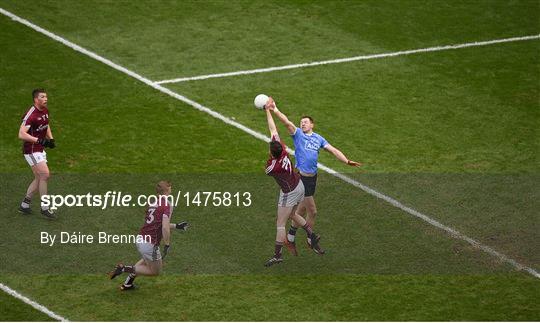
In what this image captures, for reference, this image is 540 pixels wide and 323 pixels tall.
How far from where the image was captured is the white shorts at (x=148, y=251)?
16281 mm

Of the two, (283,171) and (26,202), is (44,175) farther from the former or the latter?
(283,171)

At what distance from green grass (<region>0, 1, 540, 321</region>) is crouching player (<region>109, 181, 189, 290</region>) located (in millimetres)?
413

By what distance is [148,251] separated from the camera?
1628 cm

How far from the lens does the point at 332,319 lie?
15.9 metres

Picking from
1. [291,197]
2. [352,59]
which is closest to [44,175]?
[291,197]

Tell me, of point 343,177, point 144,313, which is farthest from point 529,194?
point 144,313

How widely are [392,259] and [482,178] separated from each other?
11.7 ft

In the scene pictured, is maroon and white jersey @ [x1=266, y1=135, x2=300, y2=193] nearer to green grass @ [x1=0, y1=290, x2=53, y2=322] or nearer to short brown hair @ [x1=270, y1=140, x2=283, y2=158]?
short brown hair @ [x1=270, y1=140, x2=283, y2=158]

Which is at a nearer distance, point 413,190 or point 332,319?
point 332,319

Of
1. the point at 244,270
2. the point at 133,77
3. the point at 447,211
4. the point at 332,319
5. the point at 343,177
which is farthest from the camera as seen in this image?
the point at 133,77

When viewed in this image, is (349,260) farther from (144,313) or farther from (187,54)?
(187,54)
